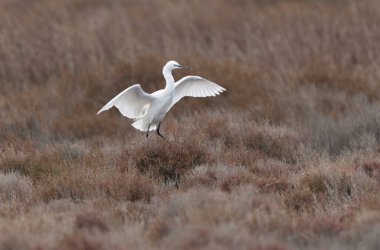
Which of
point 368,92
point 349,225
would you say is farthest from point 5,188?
point 368,92

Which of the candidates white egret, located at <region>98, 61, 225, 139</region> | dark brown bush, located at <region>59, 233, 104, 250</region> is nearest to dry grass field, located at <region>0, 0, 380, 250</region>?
dark brown bush, located at <region>59, 233, 104, 250</region>

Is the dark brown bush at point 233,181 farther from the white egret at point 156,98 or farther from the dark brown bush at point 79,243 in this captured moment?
the dark brown bush at point 79,243

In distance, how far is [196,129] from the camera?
399 inches

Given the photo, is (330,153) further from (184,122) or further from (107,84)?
(107,84)

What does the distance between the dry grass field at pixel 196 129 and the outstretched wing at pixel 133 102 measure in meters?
0.43

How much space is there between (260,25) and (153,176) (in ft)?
23.3

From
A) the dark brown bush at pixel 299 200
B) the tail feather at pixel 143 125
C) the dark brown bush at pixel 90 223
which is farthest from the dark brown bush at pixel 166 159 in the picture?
the dark brown bush at pixel 90 223

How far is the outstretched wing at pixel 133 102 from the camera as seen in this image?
8.78 metres

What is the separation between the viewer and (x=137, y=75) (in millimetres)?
13359

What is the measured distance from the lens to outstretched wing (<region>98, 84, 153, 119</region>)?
878 cm

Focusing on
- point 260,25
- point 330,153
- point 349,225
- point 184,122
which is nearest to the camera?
point 349,225

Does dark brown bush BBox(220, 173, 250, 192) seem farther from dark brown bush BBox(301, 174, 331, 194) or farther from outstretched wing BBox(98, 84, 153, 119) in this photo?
outstretched wing BBox(98, 84, 153, 119)

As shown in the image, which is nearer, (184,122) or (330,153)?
(330,153)

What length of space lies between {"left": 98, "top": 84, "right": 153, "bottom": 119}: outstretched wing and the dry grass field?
0.43 metres
